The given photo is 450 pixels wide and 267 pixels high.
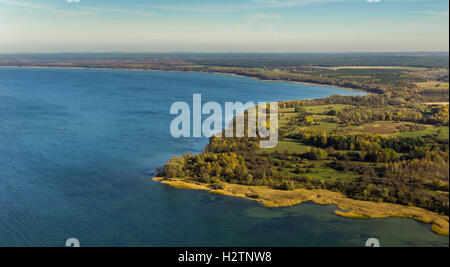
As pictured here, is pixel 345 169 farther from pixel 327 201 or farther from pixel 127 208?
pixel 127 208

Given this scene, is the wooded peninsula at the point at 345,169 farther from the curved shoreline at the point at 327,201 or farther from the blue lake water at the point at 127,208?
the blue lake water at the point at 127,208

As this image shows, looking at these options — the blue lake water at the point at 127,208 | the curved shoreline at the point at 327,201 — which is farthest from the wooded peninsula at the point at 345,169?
the blue lake water at the point at 127,208

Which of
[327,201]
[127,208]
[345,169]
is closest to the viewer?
[127,208]

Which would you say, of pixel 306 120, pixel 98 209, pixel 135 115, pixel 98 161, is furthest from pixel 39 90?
pixel 98 209

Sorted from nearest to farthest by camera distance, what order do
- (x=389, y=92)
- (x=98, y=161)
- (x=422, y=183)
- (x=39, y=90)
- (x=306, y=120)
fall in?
1. (x=422, y=183)
2. (x=98, y=161)
3. (x=306, y=120)
4. (x=389, y=92)
5. (x=39, y=90)

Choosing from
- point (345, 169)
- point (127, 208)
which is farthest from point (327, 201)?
point (127, 208)

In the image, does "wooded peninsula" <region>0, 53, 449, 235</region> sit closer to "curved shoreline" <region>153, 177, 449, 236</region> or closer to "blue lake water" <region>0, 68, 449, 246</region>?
"curved shoreline" <region>153, 177, 449, 236</region>
